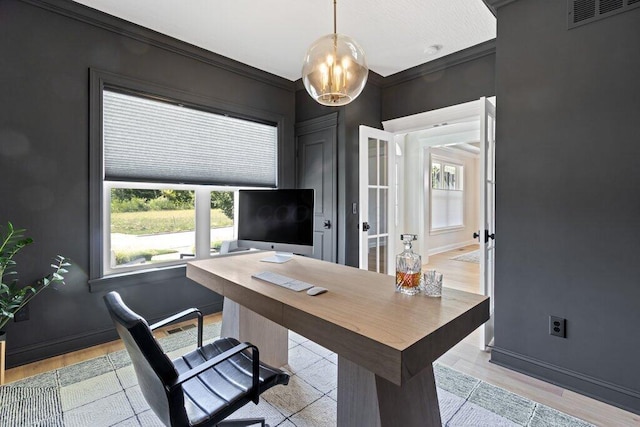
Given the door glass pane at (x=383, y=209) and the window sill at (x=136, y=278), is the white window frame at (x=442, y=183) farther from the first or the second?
the window sill at (x=136, y=278)

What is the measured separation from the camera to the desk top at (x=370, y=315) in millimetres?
1010

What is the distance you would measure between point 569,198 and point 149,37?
11.5 ft

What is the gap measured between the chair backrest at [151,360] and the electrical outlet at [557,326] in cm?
224

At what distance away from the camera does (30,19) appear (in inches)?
90.7

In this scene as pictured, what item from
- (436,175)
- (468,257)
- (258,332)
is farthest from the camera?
(436,175)

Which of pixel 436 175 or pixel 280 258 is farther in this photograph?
pixel 436 175

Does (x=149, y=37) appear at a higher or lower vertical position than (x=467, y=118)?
higher

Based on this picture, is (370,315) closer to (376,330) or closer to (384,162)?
(376,330)

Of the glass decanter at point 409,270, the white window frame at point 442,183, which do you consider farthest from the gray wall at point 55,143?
the white window frame at point 442,183

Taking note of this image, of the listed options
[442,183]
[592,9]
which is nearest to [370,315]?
[592,9]

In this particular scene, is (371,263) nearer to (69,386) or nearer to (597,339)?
(597,339)

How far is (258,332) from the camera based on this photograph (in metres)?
2.18

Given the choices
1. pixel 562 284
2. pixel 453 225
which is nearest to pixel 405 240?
pixel 562 284

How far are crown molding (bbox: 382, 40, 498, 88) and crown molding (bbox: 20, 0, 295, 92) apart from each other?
1.33 metres
